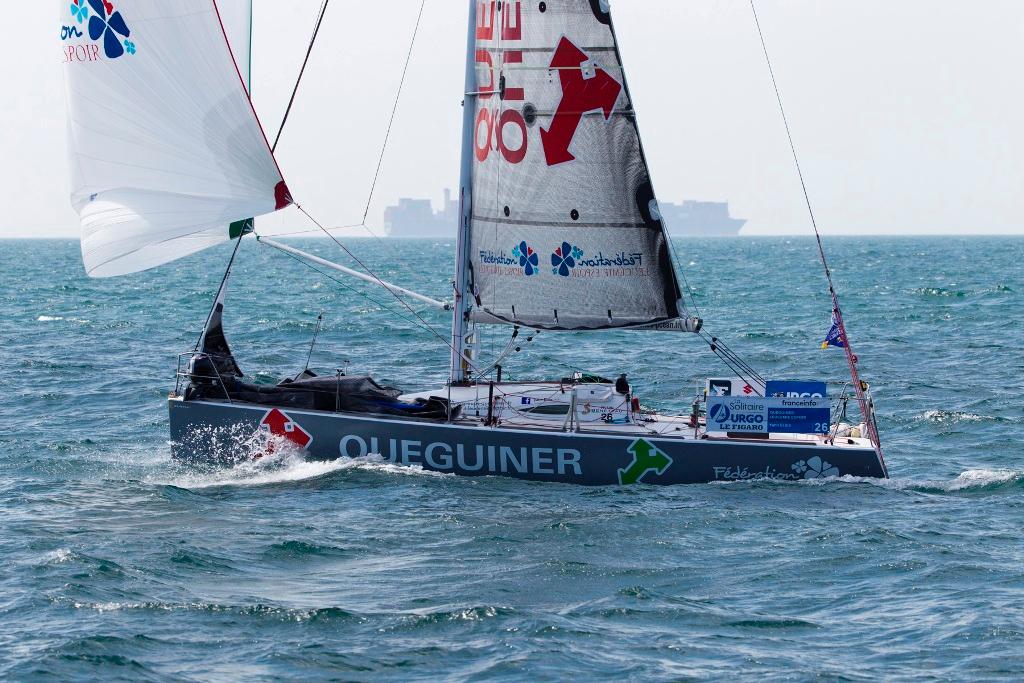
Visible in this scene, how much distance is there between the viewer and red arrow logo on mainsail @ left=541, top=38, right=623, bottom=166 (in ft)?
66.9

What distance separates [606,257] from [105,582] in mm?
9477

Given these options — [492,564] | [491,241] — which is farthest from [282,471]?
[492,564]

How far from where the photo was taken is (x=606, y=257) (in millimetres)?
20984

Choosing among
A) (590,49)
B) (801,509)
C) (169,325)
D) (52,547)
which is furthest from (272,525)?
(169,325)

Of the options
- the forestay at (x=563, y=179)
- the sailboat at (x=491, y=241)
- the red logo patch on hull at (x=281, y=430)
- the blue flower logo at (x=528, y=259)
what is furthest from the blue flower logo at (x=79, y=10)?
the blue flower logo at (x=528, y=259)

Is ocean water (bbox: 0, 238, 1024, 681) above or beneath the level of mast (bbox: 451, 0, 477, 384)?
beneath

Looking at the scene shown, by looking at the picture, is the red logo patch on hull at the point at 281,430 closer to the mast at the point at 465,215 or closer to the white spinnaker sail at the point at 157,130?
the mast at the point at 465,215

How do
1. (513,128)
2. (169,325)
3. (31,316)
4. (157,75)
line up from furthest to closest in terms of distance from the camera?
(31,316), (169,325), (513,128), (157,75)

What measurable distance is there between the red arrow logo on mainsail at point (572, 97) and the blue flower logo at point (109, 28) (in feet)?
21.0

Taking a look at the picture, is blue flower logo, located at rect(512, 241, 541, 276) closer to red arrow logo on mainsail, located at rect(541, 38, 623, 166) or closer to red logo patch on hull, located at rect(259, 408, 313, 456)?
red arrow logo on mainsail, located at rect(541, 38, 623, 166)

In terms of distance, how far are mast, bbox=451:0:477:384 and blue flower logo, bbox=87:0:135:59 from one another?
5.19 m

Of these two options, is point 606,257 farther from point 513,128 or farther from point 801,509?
point 801,509

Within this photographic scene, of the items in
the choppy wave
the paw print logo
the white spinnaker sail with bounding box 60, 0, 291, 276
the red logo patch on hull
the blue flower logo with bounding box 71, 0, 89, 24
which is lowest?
the choppy wave

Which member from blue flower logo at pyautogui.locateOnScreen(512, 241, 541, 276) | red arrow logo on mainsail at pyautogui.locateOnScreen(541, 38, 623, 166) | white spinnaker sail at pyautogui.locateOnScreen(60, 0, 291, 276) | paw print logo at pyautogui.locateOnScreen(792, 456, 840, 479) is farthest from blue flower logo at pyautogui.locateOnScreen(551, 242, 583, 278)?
paw print logo at pyautogui.locateOnScreen(792, 456, 840, 479)
